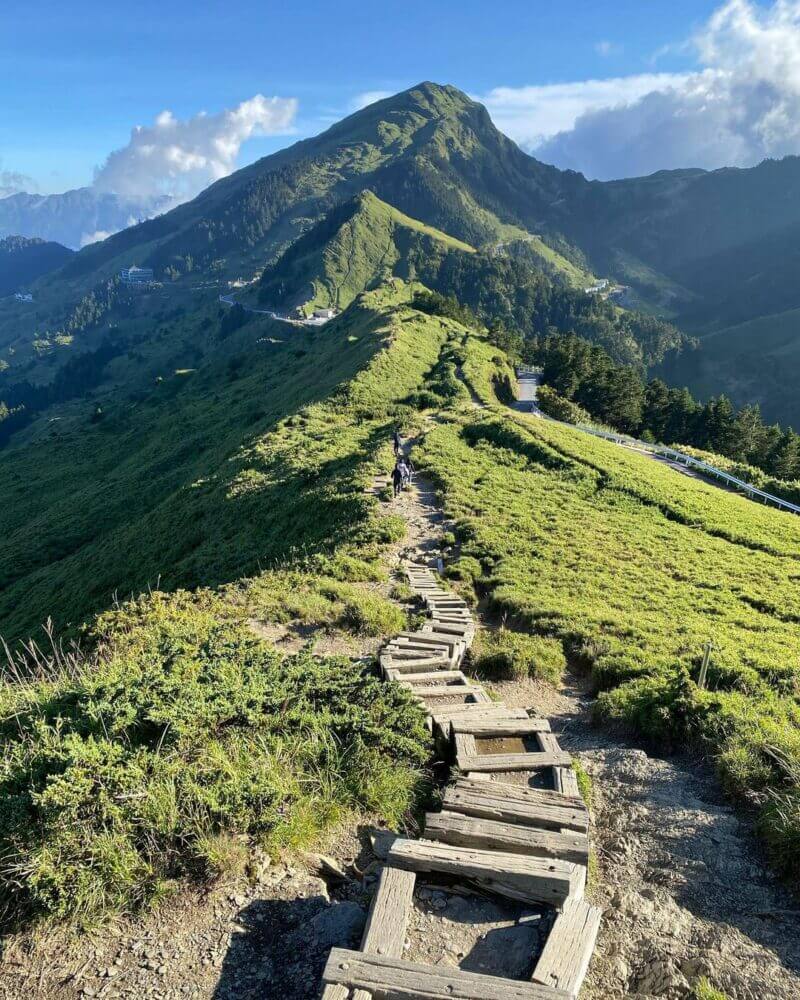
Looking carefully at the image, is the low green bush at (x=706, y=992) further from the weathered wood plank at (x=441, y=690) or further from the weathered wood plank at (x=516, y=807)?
the weathered wood plank at (x=441, y=690)

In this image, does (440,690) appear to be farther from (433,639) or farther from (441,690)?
(433,639)

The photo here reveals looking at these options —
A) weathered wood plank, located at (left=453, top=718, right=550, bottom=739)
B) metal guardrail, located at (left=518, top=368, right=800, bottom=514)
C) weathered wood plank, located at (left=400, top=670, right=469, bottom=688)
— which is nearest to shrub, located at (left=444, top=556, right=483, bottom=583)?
weathered wood plank, located at (left=400, top=670, right=469, bottom=688)

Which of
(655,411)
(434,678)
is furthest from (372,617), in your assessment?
(655,411)

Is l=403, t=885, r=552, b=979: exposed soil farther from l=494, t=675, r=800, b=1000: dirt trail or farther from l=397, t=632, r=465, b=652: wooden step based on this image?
l=397, t=632, r=465, b=652: wooden step

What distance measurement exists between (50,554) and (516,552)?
35.7m

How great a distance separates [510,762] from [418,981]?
126 inches

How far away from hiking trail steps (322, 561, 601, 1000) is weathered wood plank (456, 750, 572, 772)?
0.01 meters

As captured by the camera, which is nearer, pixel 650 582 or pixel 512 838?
pixel 512 838

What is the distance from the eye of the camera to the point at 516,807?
621 cm

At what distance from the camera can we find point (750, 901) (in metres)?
5.95

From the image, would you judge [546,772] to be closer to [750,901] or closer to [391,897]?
[750,901]

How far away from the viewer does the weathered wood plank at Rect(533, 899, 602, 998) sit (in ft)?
14.4

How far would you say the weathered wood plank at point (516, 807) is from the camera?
6113 mm

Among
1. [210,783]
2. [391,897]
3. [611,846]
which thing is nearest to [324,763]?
[210,783]
